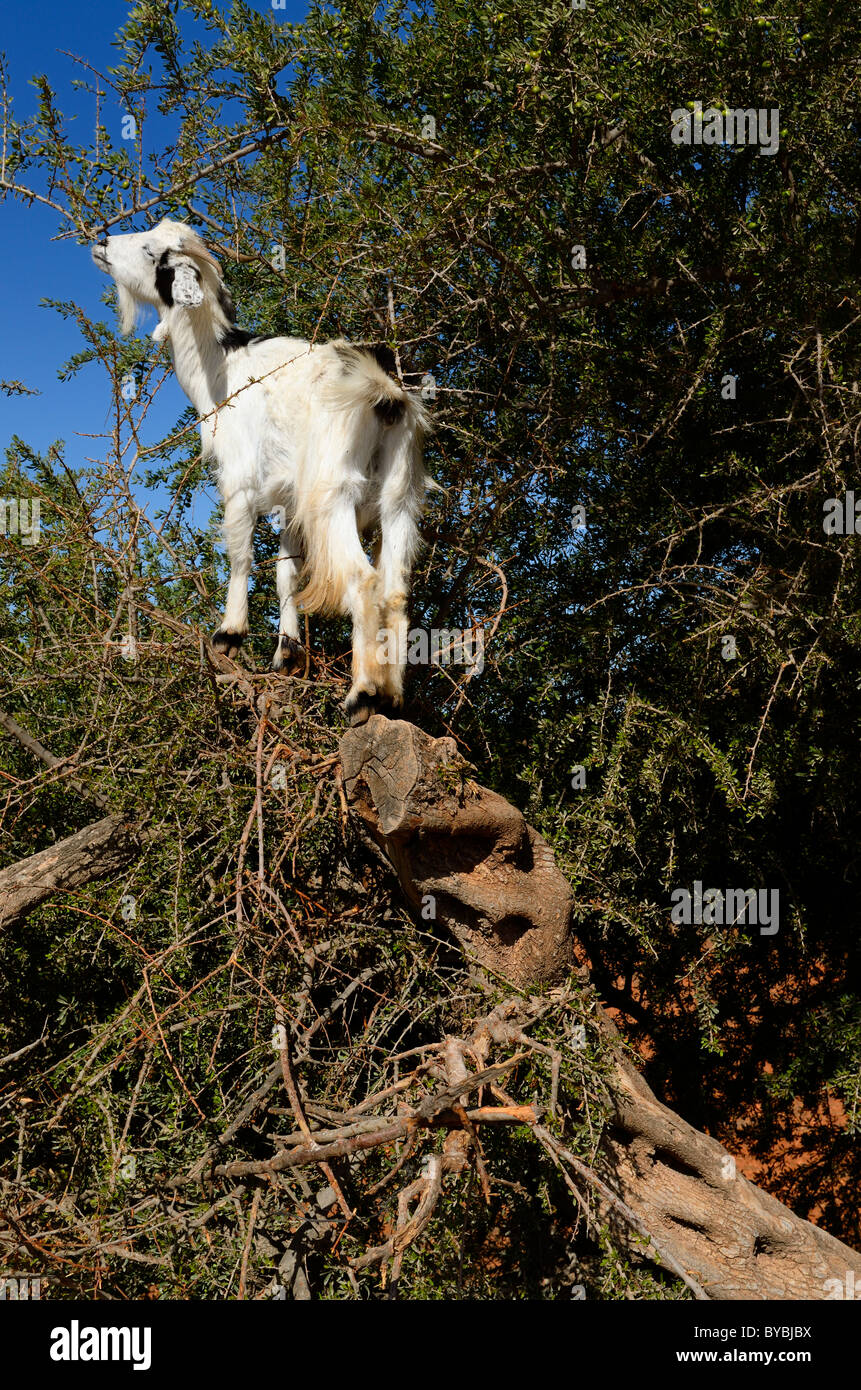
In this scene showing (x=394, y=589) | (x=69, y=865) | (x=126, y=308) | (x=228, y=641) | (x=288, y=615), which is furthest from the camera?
(x=126, y=308)

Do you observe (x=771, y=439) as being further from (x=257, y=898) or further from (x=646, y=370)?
(x=257, y=898)

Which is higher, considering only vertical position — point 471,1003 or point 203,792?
point 203,792

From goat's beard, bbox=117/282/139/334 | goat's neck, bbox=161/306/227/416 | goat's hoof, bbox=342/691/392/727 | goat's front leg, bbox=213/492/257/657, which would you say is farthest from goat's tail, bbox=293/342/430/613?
goat's beard, bbox=117/282/139/334

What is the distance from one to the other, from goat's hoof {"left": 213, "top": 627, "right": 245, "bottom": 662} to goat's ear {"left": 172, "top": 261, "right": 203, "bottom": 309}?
54.4 inches

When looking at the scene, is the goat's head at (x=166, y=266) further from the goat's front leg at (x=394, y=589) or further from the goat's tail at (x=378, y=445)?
the goat's front leg at (x=394, y=589)

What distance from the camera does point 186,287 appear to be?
167 inches

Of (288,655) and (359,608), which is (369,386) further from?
(288,655)

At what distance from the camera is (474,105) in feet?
13.0

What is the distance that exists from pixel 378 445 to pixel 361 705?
1.13 meters

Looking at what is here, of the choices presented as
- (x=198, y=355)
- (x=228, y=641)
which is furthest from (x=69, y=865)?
(x=198, y=355)

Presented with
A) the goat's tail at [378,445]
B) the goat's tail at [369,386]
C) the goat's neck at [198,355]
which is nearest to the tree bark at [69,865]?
the goat's tail at [378,445]

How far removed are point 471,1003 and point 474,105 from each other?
3.37m

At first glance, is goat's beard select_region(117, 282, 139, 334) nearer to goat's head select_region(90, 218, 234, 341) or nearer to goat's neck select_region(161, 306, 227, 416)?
goat's head select_region(90, 218, 234, 341)

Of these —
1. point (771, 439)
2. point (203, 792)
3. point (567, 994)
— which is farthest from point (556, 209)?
point (567, 994)
